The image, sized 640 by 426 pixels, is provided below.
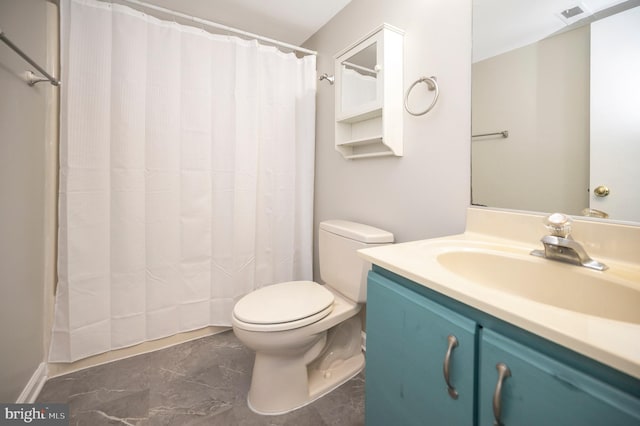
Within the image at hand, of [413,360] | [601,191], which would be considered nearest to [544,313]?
[413,360]

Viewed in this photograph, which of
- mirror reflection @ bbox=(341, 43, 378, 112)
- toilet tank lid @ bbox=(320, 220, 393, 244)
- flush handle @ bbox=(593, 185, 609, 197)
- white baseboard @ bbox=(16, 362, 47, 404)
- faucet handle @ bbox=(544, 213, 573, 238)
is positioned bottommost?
white baseboard @ bbox=(16, 362, 47, 404)

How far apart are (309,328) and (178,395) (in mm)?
751

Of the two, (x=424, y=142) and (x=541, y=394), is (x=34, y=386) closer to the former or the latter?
(x=541, y=394)

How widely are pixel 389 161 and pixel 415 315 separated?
917 mm

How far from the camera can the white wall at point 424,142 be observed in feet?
3.57

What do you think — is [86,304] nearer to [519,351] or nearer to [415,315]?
[415,315]

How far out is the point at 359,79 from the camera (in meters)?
1.45

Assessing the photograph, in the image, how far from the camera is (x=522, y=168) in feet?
3.10

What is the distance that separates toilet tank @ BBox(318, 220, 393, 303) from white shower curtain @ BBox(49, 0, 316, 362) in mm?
507

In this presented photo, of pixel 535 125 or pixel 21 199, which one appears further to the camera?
pixel 21 199

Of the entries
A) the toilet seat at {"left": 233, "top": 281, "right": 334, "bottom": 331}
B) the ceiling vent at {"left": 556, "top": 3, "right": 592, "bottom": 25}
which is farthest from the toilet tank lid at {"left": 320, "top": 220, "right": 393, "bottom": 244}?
the ceiling vent at {"left": 556, "top": 3, "right": 592, "bottom": 25}

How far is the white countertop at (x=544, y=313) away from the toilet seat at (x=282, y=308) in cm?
50

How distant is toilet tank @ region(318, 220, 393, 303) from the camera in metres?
1.28

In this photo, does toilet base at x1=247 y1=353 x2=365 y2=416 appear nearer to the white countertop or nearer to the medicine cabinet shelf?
the white countertop
